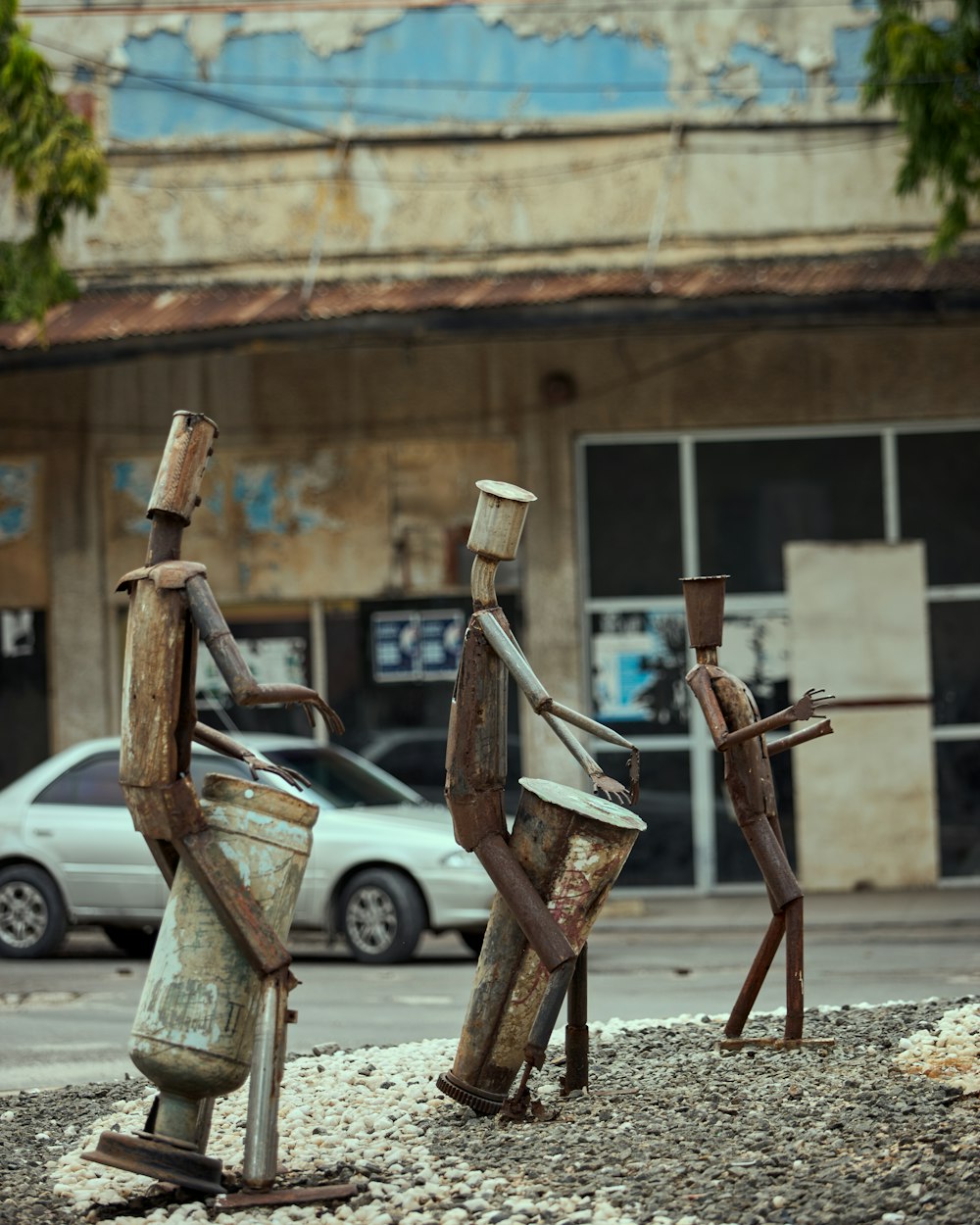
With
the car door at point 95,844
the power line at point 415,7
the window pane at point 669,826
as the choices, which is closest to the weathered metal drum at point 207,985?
the car door at point 95,844

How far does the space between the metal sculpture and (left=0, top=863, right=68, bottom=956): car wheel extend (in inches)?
335

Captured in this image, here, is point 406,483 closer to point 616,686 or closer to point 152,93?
point 616,686

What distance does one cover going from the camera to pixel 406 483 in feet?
58.3

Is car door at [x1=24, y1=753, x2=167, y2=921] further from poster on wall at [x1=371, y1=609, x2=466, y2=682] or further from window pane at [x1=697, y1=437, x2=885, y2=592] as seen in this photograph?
window pane at [x1=697, y1=437, x2=885, y2=592]

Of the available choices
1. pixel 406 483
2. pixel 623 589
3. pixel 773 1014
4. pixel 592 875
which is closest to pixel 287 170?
pixel 406 483

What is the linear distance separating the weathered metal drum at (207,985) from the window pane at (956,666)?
12.4 metres

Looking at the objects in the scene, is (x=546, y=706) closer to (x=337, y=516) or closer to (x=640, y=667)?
(x=640, y=667)

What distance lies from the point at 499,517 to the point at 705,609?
1.26 m

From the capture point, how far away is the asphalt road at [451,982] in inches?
382

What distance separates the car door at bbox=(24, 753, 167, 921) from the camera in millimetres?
13797

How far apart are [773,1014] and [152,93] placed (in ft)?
40.6

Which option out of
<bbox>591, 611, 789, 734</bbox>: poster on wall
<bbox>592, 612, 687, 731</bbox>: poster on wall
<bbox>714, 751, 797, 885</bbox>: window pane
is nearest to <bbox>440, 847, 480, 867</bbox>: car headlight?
<bbox>592, 612, 687, 731</bbox>: poster on wall

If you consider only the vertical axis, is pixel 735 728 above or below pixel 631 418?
below

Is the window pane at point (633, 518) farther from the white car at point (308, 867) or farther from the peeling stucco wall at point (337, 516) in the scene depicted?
the white car at point (308, 867)
